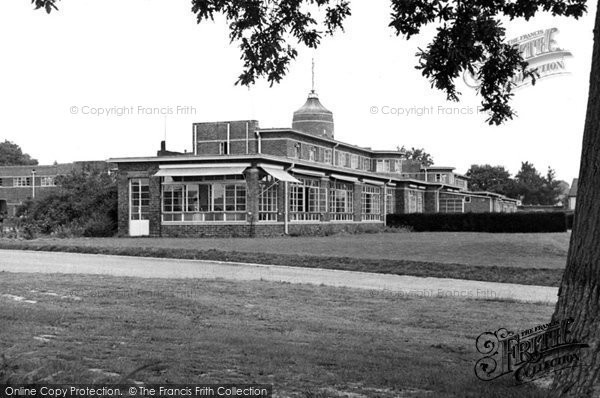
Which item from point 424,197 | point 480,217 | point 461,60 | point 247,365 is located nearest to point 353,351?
point 247,365

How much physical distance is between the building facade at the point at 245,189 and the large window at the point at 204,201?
0.18 feet

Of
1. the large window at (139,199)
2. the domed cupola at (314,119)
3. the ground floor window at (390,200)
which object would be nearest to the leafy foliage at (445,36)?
the large window at (139,199)

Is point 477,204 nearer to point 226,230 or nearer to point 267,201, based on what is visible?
point 267,201

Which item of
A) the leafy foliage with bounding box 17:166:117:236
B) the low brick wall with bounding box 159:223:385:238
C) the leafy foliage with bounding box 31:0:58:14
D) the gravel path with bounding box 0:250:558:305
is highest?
the leafy foliage with bounding box 31:0:58:14

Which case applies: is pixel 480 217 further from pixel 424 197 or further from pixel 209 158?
pixel 209 158

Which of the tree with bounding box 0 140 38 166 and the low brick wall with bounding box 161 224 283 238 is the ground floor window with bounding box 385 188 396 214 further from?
the tree with bounding box 0 140 38 166

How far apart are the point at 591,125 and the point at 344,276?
13.6 m

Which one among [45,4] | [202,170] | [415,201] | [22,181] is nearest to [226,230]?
[202,170]

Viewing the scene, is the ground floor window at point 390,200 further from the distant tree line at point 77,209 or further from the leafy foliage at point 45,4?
the leafy foliage at point 45,4

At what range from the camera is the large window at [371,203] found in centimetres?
5284

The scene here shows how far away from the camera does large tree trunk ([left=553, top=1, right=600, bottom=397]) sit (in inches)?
207

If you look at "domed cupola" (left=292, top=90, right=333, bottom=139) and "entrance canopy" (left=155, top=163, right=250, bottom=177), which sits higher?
"domed cupola" (left=292, top=90, right=333, bottom=139)

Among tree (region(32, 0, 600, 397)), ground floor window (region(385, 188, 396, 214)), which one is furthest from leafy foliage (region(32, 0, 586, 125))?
ground floor window (region(385, 188, 396, 214))

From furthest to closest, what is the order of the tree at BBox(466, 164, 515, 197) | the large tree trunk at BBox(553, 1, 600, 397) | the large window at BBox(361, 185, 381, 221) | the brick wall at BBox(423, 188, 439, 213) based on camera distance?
the tree at BBox(466, 164, 515, 197)
the brick wall at BBox(423, 188, 439, 213)
the large window at BBox(361, 185, 381, 221)
the large tree trunk at BBox(553, 1, 600, 397)
